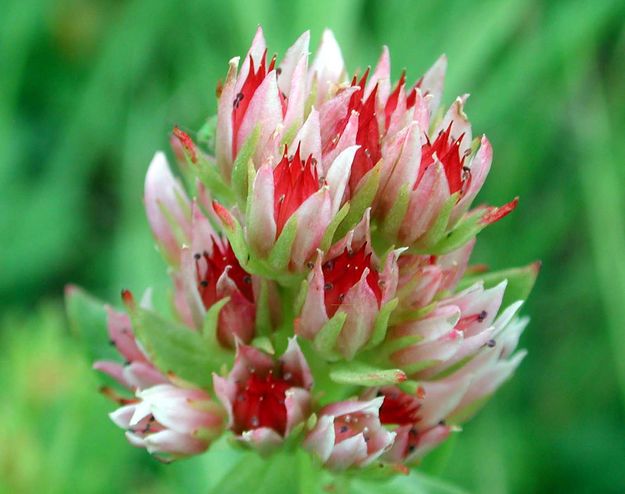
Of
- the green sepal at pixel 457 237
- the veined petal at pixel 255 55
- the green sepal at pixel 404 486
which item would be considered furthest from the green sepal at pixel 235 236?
the green sepal at pixel 404 486

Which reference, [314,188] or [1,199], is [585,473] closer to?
[314,188]

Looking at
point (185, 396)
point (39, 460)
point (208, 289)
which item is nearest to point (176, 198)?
point (208, 289)

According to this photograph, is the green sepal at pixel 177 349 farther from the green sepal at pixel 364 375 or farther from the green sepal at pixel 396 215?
the green sepal at pixel 396 215

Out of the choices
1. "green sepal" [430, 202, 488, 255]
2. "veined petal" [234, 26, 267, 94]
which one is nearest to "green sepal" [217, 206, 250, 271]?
"veined petal" [234, 26, 267, 94]

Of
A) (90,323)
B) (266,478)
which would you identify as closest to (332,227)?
(266,478)

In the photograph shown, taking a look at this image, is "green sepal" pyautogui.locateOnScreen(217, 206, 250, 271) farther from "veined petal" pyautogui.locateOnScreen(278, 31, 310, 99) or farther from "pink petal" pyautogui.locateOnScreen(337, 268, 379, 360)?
"veined petal" pyautogui.locateOnScreen(278, 31, 310, 99)

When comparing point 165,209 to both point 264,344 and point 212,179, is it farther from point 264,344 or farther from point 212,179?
point 264,344
